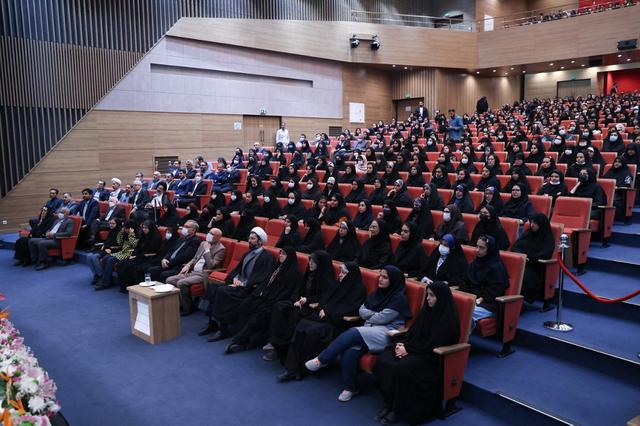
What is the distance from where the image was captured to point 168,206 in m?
7.74

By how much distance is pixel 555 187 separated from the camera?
6.22 meters

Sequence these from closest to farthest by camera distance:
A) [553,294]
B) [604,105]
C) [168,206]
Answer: [553,294] < [168,206] < [604,105]

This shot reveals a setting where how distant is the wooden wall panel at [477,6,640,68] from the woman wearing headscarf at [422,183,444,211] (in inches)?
488

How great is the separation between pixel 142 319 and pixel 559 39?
1642 centimetres

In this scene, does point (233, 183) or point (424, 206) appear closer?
point (424, 206)

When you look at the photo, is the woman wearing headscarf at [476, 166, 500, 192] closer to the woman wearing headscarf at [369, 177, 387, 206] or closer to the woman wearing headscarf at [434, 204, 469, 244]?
the woman wearing headscarf at [369, 177, 387, 206]

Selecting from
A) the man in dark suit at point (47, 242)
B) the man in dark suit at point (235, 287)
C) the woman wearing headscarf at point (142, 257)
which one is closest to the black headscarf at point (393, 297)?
the man in dark suit at point (235, 287)

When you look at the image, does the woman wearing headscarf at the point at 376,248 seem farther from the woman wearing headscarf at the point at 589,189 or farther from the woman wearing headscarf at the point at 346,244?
the woman wearing headscarf at the point at 589,189

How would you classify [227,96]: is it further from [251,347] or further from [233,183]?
[251,347]

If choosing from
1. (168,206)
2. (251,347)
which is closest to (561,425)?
(251,347)

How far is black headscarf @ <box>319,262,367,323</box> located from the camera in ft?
12.8

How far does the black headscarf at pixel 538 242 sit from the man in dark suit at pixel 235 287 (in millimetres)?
2403

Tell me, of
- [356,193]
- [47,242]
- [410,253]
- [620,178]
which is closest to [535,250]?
[410,253]

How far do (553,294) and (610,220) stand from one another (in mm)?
1761
